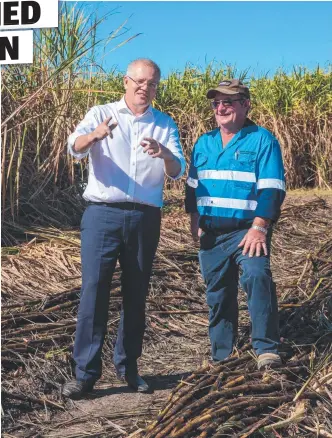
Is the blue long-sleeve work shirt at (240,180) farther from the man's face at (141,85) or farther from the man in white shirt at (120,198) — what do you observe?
the man's face at (141,85)

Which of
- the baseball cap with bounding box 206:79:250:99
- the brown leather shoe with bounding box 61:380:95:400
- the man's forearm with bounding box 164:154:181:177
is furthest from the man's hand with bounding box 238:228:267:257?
the brown leather shoe with bounding box 61:380:95:400

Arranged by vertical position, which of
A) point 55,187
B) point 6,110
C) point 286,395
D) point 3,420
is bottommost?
point 3,420

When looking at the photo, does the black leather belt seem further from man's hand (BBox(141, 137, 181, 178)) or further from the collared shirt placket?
man's hand (BBox(141, 137, 181, 178))

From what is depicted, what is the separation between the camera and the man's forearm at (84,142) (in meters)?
4.05

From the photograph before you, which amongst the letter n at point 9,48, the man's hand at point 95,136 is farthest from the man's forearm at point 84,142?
the letter n at point 9,48

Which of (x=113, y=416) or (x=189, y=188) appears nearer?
(x=113, y=416)

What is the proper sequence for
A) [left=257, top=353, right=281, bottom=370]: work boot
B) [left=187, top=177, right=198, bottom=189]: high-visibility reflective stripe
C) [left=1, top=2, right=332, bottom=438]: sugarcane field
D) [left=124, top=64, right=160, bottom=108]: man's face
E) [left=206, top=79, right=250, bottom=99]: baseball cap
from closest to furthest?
[left=1, top=2, right=332, bottom=438]: sugarcane field → [left=257, top=353, right=281, bottom=370]: work boot → [left=124, top=64, right=160, bottom=108]: man's face → [left=206, top=79, right=250, bottom=99]: baseball cap → [left=187, top=177, right=198, bottom=189]: high-visibility reflective stripe

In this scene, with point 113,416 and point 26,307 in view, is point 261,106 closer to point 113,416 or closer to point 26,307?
point 26,307

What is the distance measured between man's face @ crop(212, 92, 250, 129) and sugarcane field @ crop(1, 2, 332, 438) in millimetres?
1276

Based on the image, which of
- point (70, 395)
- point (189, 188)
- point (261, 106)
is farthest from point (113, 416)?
point (261, 106)

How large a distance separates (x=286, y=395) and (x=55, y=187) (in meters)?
5.06

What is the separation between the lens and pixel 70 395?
14.4ft

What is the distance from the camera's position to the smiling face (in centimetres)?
421

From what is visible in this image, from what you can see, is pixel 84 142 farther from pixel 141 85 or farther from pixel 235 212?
pixel 235 212
